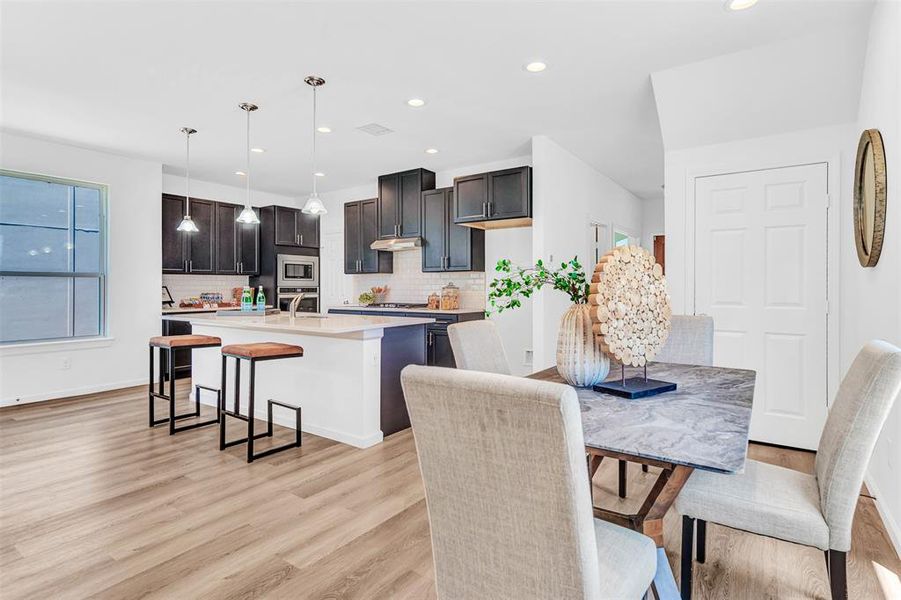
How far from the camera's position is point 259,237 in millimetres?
6895

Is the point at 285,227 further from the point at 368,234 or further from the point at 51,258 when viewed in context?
the point at 51,258

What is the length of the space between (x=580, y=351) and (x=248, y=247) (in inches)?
240

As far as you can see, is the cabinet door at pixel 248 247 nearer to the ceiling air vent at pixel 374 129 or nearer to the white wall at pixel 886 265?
the ceiling air vent at pixel 374 129

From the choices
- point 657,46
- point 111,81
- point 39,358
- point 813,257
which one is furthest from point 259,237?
point 813,257

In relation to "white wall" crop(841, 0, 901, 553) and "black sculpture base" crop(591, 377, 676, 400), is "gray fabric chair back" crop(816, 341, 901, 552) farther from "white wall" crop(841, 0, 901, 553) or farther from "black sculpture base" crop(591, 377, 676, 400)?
"white wall" crop(841, 0, 901, 553)

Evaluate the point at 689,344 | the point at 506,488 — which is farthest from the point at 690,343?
the point at 506,488

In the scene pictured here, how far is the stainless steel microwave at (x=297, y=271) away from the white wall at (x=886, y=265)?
6276 millimetres

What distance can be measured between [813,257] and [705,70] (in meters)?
1.46

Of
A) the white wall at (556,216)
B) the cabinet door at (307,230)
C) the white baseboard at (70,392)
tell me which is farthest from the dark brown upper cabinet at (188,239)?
the white wall at (556,216)

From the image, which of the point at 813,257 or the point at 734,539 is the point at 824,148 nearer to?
the point at 813,257

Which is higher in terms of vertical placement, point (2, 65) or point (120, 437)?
point (2, 65)

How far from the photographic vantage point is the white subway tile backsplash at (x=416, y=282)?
19.1 feet

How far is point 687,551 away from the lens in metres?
1.65

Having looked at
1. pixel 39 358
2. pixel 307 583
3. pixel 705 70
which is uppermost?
pixel 705 70
